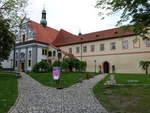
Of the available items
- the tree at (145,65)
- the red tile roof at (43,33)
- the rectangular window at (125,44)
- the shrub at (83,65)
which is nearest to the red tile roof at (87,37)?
the rectangular window at (125,44)

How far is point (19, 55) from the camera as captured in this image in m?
44.0

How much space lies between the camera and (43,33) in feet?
145

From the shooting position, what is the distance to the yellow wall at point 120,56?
30.5 metres

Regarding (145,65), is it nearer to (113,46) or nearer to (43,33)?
(113,46)

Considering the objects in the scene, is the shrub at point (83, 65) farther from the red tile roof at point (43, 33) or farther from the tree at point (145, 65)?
the red tile roof at point (43, 33)

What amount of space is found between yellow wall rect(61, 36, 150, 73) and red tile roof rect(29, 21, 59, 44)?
9808 millimetres

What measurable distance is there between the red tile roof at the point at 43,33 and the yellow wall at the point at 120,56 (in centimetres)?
981

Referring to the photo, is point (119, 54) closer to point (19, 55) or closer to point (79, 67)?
point (79, 67)

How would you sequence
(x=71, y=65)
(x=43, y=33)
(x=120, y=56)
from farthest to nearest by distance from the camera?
(x=43, y=33)
(x=120, y=56)
(x=71, y=65)

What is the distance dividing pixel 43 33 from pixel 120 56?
67.4ft

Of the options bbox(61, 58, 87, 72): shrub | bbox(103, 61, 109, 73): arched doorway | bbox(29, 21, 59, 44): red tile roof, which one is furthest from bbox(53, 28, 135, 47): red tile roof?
bbox(61, 58, 87, 72): shrub

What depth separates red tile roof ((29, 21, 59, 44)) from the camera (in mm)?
42219

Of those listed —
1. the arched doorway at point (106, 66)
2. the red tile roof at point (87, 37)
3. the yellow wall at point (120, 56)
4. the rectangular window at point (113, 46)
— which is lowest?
the arched doorway at point (106, 66)

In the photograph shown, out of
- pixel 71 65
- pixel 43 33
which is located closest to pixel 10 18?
pixel 71 65
